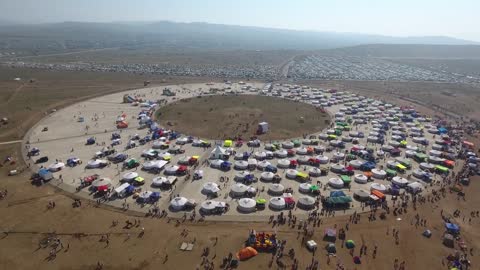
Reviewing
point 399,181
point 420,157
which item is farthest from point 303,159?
point 420,157

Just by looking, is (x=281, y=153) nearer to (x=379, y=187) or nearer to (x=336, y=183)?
(x=336, y=183)

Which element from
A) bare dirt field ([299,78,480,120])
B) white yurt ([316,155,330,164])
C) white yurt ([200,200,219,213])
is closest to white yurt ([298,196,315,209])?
white yurt ([200,200,219,213])

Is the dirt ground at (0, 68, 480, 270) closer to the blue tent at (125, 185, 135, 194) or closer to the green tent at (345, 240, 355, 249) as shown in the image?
the green tent at (345, 240, 355, 249)

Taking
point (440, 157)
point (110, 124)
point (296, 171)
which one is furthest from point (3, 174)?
point (440, 157)

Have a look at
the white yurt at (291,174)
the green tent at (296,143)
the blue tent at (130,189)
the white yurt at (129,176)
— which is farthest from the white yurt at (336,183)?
the white yurt at (129,176)

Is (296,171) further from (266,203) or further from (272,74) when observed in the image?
(272,74)
